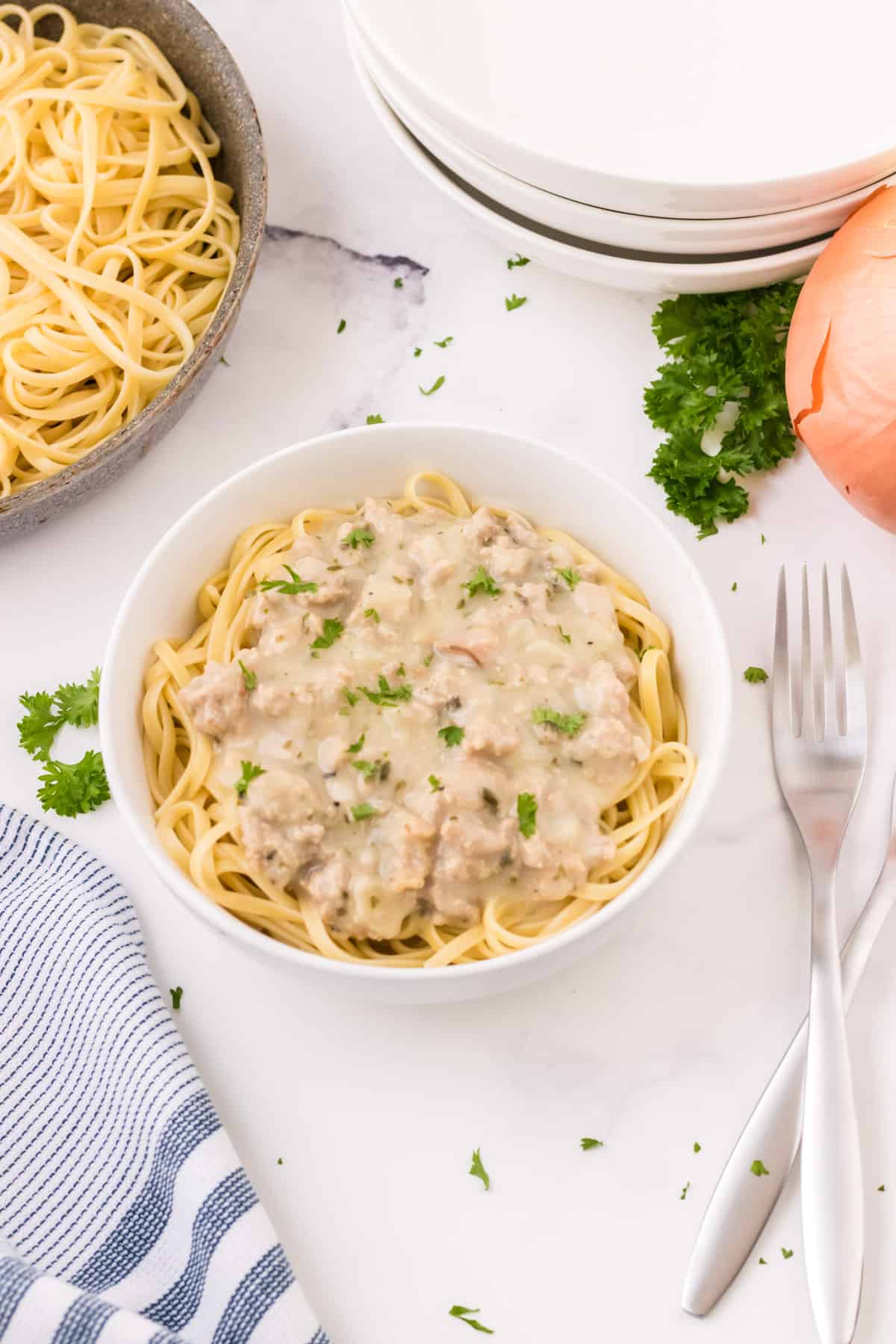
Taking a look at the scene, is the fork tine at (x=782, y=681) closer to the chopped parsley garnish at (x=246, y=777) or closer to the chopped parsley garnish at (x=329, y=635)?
the chopped parsley garnish at (x=329, y=635)

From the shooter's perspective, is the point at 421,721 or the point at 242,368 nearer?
the point at 421,721

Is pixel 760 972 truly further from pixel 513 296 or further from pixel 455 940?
pixel 513 296

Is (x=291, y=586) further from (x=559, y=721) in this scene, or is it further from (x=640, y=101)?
(x=640, y=101)

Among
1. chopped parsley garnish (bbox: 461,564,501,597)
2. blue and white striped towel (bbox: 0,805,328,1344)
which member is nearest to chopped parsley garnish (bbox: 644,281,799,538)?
chopped parsley garnish (bbox: 461,564,501,597)

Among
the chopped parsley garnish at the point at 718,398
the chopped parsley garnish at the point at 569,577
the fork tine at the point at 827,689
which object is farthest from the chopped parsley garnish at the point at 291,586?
the fork tine at the point at 827,689

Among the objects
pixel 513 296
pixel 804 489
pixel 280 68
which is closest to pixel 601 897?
pixel 804 489

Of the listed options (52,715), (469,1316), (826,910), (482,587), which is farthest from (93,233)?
(469,1316)

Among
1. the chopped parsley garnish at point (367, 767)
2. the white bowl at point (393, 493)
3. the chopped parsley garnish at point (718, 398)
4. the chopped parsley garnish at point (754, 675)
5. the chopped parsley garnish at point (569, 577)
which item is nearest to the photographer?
the white bowl at point (393, 493)
